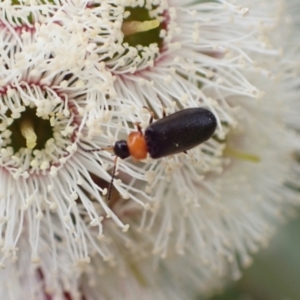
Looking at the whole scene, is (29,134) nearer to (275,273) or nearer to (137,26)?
(137,26)

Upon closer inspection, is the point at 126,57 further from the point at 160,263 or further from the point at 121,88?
the point at 160,263

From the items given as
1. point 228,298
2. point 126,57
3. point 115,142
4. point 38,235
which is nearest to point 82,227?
point 38,235

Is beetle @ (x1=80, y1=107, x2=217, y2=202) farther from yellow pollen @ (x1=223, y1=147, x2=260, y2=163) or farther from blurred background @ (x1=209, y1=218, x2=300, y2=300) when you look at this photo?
blurred background @ (x1=209, y1=218, x2=300, y2=300)

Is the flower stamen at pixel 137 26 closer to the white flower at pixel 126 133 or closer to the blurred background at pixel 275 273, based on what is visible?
the white flower at pixel 126 133

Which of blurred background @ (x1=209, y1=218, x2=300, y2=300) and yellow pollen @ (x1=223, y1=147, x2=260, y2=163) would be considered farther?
blurred background @ (x1=209, y1=218, x2=300, y2=300)

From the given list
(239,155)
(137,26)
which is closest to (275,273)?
(239,155)

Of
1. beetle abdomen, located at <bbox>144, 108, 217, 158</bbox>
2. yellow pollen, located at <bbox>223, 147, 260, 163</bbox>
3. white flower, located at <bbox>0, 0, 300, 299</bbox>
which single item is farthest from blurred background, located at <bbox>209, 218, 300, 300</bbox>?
beetle abdomen, located at <bbox>144, 108, 217, 158</bbox>
